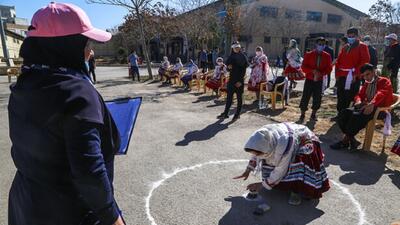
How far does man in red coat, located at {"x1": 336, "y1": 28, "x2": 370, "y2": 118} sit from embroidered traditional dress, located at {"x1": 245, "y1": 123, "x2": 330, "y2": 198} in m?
3.99

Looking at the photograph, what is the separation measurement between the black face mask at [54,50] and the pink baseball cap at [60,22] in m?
0.02

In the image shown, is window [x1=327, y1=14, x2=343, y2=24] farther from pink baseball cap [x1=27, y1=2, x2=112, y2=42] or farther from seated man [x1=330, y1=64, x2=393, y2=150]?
pink baseball cap [x1=27, y1=2, x2=112, y2=42]

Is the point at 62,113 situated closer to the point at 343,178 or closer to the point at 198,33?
the point at 343,178

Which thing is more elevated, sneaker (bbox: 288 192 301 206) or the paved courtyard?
sneaker (bbox: 288 192 301 206)

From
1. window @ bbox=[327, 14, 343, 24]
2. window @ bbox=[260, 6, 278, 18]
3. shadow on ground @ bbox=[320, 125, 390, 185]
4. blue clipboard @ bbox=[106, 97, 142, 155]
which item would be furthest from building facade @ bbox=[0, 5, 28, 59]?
blue clipboard @ bbox=[106, 97, 142, 155]

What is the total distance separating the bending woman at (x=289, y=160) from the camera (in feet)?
10.5

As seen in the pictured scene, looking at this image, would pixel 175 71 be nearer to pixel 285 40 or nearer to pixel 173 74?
pixel 173 74

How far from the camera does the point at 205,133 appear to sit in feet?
22.3

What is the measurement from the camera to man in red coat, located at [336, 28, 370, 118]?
6926 millimetres

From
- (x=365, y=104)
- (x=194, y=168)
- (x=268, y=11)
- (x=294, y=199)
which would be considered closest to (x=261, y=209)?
(x=294, y=199)

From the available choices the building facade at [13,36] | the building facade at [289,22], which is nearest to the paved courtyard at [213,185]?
the building facade at [289,22]

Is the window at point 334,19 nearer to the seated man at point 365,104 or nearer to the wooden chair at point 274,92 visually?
the wooden chair at point 274,92

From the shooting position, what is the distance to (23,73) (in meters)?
1.50

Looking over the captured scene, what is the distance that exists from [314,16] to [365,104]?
4371cm
